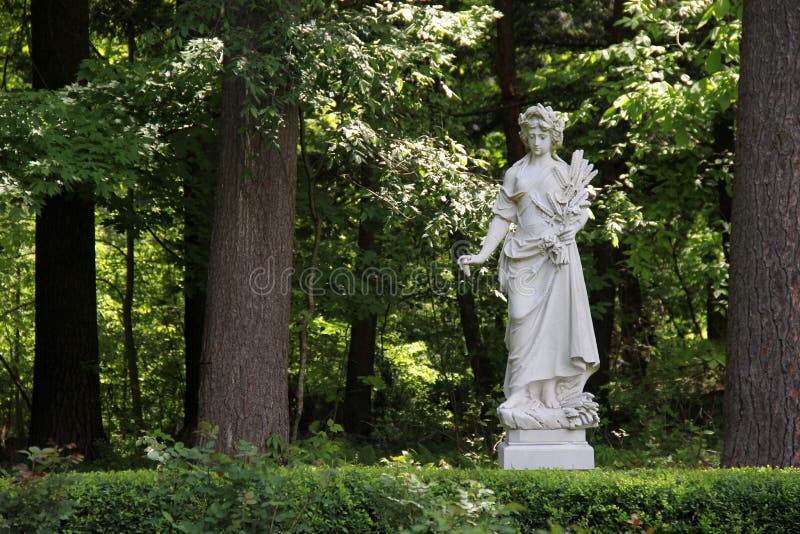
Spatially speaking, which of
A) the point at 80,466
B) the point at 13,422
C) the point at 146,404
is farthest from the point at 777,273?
the point at 13,422

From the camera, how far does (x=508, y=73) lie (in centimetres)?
1377

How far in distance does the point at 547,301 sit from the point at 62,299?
644 cm

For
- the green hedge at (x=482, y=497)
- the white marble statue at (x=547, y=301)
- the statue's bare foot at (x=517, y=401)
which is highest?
the white marble statue at (x=547, y=301)

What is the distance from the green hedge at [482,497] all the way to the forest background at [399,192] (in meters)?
2.97

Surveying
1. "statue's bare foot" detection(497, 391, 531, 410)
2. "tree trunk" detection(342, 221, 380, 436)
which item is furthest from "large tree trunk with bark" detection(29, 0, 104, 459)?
"statue's bare foot" detection(497, 391, 531, 410)

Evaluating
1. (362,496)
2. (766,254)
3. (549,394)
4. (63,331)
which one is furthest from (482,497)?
(63,331)

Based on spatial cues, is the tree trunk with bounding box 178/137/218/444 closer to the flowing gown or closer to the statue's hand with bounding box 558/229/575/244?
the flowing gown

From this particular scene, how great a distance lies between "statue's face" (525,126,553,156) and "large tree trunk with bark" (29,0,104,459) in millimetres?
6019

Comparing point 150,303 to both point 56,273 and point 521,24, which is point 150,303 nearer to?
point 56,273

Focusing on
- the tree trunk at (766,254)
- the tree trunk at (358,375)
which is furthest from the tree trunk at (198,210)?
the tree trunk at (766,254)

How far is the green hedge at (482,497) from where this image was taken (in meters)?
5.28

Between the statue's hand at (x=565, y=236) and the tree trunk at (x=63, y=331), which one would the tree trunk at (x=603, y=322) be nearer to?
the statue's hand at (x=565, y=236)

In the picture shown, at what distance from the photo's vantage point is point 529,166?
24.2 feet

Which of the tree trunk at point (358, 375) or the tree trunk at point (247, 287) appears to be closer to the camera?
the tree trunk at point (247, 287)
